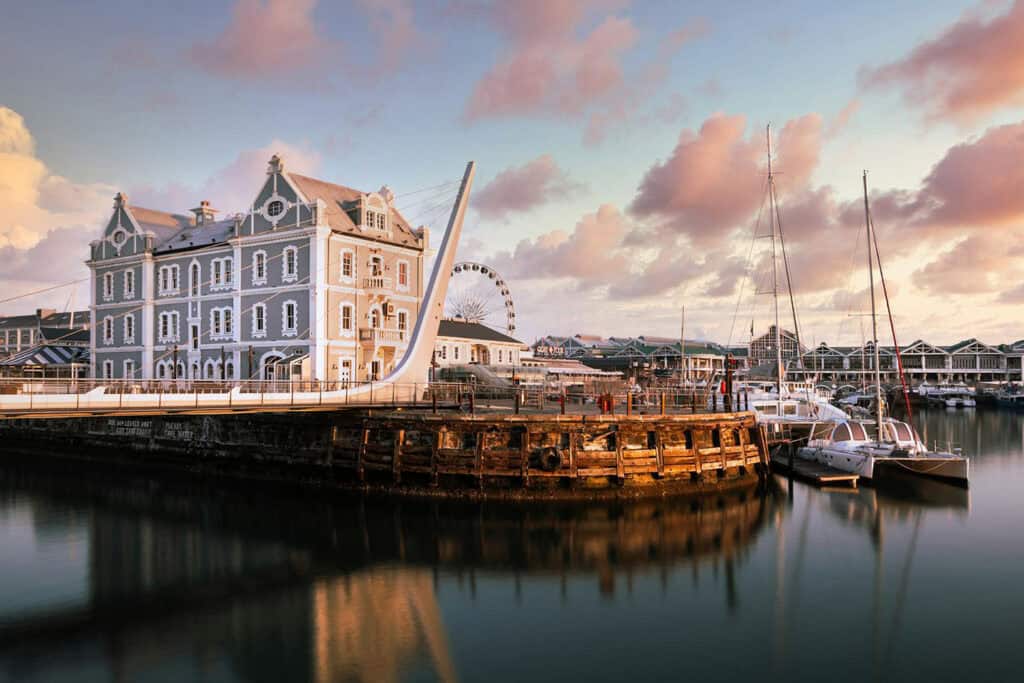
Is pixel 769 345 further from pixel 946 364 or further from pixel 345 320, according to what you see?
pixel 345 320

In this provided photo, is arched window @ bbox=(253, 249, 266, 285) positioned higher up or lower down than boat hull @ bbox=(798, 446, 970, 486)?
higher up

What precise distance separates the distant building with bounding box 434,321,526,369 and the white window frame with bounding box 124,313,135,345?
2323cm

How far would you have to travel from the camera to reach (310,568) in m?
22.5

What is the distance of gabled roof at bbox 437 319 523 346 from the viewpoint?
216 ft

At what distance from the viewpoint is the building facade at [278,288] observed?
42.4 metres

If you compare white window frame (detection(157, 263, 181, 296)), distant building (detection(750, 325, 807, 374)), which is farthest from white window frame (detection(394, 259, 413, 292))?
distant building (detection(750, 325, 807, 374))

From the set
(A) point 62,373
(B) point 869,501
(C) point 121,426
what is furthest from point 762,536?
(A) point 62,373

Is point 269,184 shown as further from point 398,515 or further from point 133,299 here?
point 398,515

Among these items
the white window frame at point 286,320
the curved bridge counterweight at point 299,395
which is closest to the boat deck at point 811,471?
the curved bridge counterweight at point 299,395

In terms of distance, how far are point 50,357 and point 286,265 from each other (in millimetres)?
33500

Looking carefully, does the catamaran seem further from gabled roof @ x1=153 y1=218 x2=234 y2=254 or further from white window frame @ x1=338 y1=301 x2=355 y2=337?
gabled roof @ x1=153 y1=218 x2=234 y2=254

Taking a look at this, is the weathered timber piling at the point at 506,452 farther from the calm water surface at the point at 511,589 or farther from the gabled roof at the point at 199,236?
the gabled roof at the point at 199,236

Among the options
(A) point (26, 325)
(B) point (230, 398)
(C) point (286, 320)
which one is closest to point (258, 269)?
(C) point (286, 320)

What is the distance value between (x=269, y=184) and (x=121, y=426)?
57.9 feet
